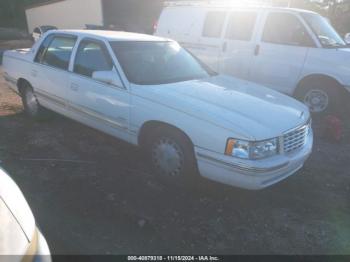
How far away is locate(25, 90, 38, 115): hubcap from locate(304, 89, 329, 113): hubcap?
481cm

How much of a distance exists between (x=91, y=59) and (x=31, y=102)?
188cm

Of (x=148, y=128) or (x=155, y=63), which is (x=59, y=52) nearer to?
(x=155, y=63)

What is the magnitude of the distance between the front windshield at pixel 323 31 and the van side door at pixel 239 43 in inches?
39.2

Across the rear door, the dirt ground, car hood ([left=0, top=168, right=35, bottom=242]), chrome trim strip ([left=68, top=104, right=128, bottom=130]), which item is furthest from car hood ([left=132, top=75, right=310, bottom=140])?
car hood ([left=0, top=168, right=35, bottom=242])

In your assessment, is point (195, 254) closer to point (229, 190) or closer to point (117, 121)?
point (229, 190)

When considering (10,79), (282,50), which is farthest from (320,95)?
(10,79)

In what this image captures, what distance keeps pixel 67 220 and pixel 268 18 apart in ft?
17.9

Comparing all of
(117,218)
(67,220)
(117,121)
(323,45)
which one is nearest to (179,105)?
(117,121)

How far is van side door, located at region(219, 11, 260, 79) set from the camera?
7.29 metres

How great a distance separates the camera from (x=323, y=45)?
670cm

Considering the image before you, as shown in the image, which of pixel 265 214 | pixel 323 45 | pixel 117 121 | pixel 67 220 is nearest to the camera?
pixel 67 220

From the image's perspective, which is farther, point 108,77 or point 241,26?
point 241,26

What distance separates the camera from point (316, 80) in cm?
680

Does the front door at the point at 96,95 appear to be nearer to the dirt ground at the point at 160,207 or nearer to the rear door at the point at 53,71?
the rear door at the point at 53,71
